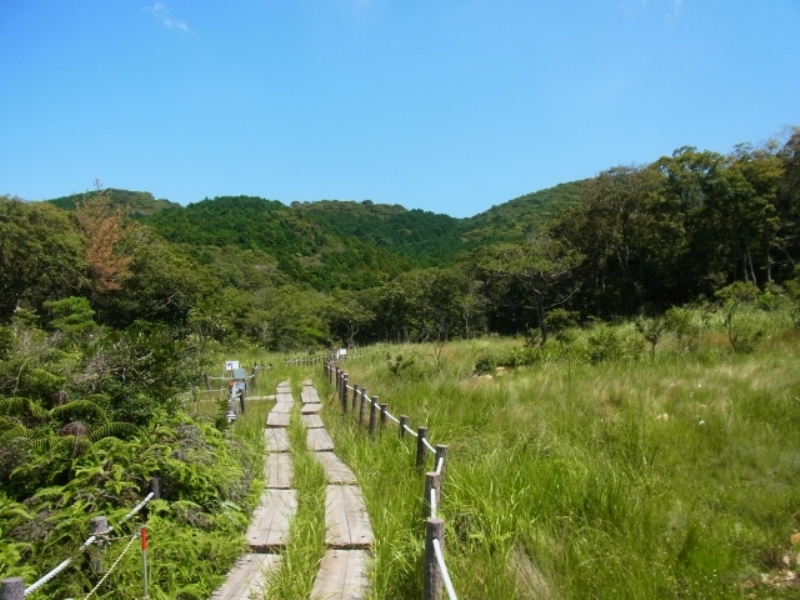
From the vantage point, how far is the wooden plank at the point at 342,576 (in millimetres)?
3318

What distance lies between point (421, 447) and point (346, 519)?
1023 mm

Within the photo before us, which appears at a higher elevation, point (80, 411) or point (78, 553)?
point (80, 411)

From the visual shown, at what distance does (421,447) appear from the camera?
5188 millimetres

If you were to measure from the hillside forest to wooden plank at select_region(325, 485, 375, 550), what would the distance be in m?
0.68

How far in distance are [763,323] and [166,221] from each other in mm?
71766

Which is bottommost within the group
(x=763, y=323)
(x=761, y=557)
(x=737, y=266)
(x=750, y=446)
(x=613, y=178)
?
(x=761, y=557)

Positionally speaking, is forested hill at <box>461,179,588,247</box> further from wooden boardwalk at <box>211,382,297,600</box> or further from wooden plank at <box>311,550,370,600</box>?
wooden plank at <box>311,550,370,600</box>

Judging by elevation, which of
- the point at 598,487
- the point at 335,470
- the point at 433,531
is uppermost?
the point at 433,531

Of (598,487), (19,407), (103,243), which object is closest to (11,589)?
(19,407)

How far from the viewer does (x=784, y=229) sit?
2828 centimetres

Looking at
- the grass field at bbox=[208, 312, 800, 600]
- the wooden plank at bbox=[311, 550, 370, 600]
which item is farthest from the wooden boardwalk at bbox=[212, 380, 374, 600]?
the grass field at bbox=[208, 312, 800, 600]

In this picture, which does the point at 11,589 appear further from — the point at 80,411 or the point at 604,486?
the point at 604,486

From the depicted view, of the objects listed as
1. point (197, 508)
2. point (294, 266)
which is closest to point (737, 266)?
point (197, 508)

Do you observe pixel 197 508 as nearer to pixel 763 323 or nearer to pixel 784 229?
pixel 763 323
